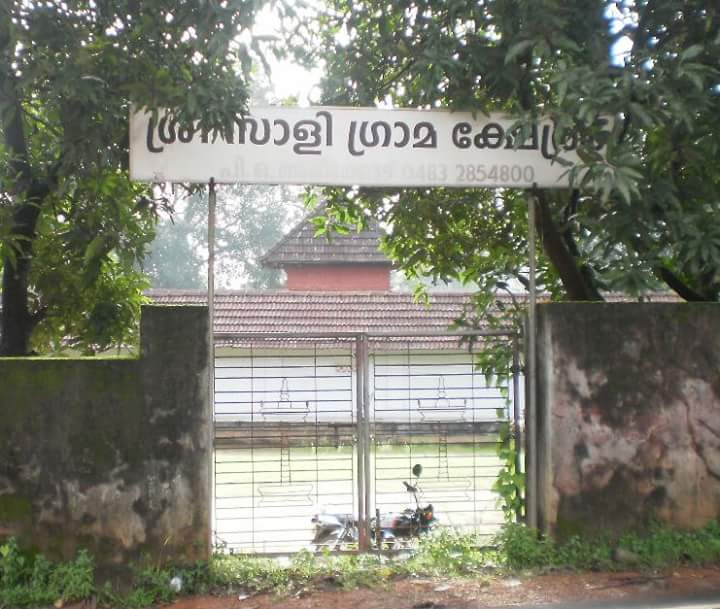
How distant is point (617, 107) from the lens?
5.25 m

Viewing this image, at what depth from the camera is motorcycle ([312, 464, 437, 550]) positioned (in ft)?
19.9

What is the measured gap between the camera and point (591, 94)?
5.20m

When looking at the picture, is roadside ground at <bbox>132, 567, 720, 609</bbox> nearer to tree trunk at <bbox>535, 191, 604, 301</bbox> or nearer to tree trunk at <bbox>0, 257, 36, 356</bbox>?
tree trunk at <bbox>535, 191, 604, 301</bbox>

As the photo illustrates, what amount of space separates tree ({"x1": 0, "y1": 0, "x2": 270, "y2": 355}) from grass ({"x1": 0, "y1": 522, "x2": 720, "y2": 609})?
2260mm

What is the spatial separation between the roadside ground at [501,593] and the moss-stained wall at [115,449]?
0.57 metres

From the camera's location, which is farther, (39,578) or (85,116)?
(85,116)

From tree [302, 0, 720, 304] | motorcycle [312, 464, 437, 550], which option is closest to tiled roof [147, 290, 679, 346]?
motorcycle [312, 464, 437, 550]

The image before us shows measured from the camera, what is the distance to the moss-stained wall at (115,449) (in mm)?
5242

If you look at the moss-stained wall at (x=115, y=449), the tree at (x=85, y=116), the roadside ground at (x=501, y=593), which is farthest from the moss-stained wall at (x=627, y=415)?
the tree at (x=85, y=116)

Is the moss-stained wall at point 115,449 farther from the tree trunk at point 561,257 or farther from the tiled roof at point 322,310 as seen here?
the tiled roof at point 322,310

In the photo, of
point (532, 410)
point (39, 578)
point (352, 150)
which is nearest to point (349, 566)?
point (532, 410)

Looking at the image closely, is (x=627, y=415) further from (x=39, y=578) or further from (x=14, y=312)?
(x=14, y=312)

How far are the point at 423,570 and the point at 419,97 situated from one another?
3891mm

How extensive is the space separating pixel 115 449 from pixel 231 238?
41.0m
